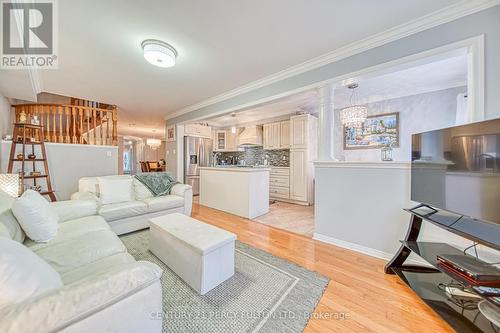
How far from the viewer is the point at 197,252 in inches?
60.9

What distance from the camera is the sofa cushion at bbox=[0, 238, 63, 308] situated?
0.68 m

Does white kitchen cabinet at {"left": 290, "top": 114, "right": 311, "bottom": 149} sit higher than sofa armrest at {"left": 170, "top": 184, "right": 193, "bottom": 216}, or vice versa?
white kitchen cabinet at {"left": 290, "top": 114, "right": 311, "bottom": 149}

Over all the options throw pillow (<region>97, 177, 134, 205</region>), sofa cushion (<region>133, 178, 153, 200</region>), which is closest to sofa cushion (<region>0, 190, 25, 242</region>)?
throw pillow (<region>97, 177, 134, 205</region>)

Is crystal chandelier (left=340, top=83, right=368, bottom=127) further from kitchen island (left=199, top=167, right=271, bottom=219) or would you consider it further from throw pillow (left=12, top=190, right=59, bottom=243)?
throw pillow (left=12, top=190, right=59, bottom=243)

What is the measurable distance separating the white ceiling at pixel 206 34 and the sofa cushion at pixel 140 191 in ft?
5.83

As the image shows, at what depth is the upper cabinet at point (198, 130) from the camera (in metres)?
5.61

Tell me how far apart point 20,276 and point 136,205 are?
2247mm

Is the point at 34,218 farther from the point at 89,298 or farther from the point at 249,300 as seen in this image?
the point at 249,300

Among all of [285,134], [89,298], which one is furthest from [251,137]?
[89,298]

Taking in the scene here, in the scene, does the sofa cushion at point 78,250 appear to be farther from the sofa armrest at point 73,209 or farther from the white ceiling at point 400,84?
the white ceiling at point 400,84

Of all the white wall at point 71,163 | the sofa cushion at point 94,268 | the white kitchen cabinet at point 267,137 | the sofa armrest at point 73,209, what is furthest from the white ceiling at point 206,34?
the white kitchen cabinet at point 267,137

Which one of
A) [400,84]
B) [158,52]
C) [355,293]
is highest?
[400,84]

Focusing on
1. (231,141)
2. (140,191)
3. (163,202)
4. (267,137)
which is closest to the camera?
(163,202)

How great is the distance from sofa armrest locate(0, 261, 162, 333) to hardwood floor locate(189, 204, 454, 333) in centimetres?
109
